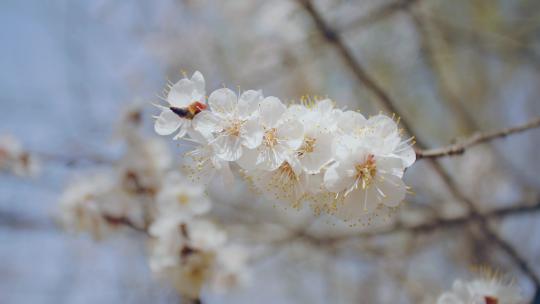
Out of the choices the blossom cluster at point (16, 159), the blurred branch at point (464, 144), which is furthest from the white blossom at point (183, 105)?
the blossom cluster at point (16, 159)

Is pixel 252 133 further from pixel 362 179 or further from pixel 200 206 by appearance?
pixel 200 206

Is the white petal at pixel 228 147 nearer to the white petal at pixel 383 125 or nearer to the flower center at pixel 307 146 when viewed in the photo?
the flower center at pixel 307 146

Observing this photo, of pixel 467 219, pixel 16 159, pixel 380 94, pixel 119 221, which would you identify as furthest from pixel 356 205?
pixel 16 159

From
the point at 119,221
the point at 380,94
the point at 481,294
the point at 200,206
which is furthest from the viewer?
the point at 119,221

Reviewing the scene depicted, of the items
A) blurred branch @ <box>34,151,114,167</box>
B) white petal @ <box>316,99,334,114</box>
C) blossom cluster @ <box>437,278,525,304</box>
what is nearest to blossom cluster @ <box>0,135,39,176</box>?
blurred branch @ <box>34,151,114,167</box>

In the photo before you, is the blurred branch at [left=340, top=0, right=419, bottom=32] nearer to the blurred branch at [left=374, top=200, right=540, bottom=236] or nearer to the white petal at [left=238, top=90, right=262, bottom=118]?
the blurred branch at [left=374, top=200, right=540, bottom=236]

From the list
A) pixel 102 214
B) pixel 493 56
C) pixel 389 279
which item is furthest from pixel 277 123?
pixel 493 56

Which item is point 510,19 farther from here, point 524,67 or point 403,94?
point 403,94
